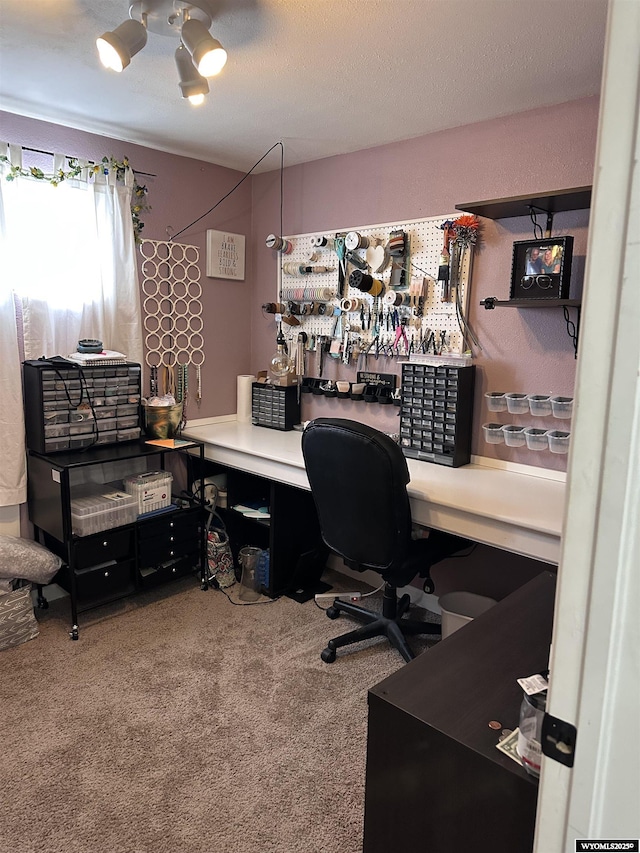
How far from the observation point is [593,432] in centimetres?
64

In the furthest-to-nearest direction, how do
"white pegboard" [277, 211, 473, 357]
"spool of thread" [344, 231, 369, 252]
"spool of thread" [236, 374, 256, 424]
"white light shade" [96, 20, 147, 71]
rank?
"spool of thread" [236, 374, 256, 424] < "spool of thread" [344, 231, 369, 252] < "white pegboard" [277, 211, 473, 357] < "white light shade" [96, 20, 147, 71]

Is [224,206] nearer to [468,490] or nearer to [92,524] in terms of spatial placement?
[92,524]

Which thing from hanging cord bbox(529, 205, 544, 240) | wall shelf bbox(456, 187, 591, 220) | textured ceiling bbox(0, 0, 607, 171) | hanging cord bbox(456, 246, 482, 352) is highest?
textured ceiling bbox(0, 0, 607, 171)

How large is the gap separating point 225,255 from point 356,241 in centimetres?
92

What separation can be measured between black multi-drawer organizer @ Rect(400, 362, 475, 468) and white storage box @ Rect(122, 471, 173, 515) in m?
1.23

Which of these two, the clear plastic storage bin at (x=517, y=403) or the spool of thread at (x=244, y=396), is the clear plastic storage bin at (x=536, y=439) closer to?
the clear plastic storage bin at (x=517, y=403)

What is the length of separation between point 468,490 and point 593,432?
5.50 feet

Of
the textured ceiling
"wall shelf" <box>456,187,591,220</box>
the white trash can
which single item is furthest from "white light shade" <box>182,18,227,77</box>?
the white trash can

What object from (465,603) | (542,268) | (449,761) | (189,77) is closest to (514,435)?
(542,268)

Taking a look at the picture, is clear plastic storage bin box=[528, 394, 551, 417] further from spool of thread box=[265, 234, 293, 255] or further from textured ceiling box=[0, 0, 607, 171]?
spool of thread box=[265, 234, 293, 255]

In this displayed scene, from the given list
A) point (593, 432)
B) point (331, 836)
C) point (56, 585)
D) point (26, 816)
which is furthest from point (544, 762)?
point (56, 585)

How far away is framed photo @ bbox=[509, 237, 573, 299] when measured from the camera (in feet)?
7.25

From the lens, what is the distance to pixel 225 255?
3.48 metres

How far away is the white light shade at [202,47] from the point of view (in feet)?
5.35
